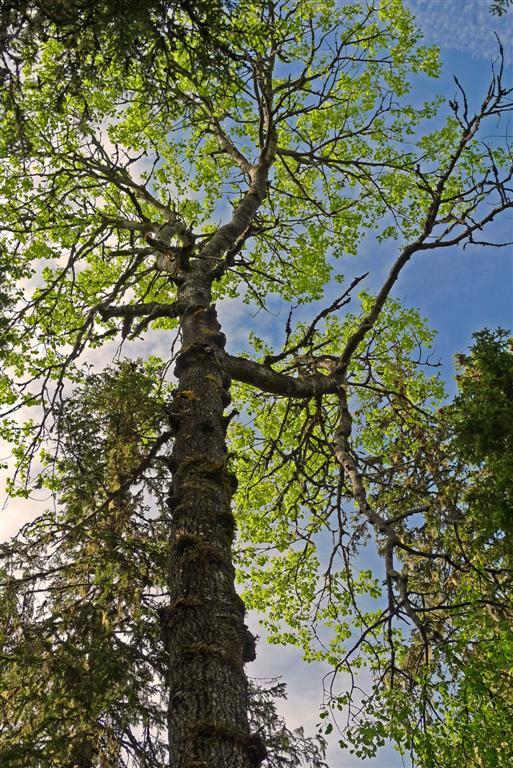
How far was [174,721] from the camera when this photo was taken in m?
3.19

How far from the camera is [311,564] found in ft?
39.5

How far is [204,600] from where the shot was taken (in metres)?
3.72

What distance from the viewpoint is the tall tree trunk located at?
307 cm

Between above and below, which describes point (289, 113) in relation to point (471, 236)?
above

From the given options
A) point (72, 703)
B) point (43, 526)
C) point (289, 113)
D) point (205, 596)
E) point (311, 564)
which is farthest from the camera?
point (311, 564)

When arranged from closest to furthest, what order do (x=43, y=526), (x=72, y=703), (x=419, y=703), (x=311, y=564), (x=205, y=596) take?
(x=205, y=596)
(x=419, y=703)
(x=72, y=703)
(x=43, y=526)
(x=311, y=564)

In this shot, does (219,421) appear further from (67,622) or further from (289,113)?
(289,113)

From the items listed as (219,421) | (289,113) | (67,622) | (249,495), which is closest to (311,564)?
(249,495)

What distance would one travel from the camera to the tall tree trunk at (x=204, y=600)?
3074 mm

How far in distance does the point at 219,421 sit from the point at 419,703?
2932mm

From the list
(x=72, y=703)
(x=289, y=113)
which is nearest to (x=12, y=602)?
(x=72, y=703)

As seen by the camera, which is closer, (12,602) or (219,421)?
(219,421)

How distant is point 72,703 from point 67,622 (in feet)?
2.57

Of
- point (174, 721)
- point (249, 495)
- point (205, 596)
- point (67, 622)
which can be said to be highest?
point (249, 495)
